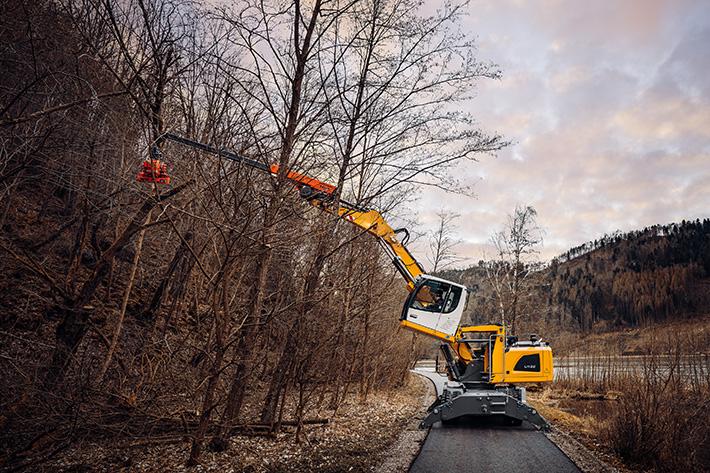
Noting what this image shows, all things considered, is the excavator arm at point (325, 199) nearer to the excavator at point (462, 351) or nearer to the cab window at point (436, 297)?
the excavator at point (462, 351)

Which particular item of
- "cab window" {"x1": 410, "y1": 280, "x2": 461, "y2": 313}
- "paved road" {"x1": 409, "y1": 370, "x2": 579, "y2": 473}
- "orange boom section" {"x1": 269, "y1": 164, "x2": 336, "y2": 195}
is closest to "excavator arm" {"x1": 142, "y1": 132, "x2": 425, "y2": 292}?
"orange boom section" {"x1": 269, "y1": 164, "x2": 336, "y2": 195}

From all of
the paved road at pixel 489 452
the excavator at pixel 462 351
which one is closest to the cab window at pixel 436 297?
the excavator at pixel 462 351

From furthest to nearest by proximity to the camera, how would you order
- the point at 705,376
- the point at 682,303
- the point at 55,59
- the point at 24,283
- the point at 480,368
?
the point at 480,368 → the point at 24,283 → the point at 682,303 → the point at 705,376 → the point at 55,59

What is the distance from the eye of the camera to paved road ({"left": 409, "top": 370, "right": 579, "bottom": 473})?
6672 mm

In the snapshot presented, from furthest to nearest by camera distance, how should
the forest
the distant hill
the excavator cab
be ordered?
the distant hill
the excavator cab
the forest

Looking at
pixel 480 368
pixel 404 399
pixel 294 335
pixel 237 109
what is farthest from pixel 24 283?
pixel 404 399

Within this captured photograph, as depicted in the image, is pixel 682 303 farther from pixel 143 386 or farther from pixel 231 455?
pixel 143 386

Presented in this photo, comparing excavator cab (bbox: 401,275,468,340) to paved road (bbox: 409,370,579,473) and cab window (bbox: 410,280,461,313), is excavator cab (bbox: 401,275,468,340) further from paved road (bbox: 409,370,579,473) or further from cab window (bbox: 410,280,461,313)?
paved road (bbox: 409,370,579,473)

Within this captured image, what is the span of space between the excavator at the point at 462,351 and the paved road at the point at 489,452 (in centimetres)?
39

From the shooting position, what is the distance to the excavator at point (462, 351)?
973 cm

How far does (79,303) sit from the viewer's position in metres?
7.39

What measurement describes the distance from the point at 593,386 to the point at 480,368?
8070 millimetres

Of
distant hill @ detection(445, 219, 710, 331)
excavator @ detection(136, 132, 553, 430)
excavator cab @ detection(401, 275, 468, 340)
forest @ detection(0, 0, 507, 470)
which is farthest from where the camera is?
distant hill @ detection(445, 219, 710, 331)

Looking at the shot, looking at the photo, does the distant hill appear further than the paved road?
Yes
